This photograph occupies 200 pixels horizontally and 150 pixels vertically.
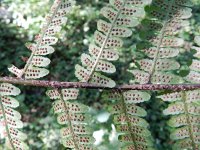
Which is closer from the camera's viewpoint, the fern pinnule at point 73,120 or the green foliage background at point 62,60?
the fern pinnule at point 73,120

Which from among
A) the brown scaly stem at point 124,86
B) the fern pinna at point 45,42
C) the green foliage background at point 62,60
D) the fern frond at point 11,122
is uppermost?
the fern pinna at point 45,42

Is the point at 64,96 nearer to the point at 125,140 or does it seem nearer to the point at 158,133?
the point at 125,140

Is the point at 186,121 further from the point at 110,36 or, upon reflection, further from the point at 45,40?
the point at 45,40

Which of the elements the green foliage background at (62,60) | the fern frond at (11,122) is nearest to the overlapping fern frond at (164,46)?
the fern frond at (11,122)

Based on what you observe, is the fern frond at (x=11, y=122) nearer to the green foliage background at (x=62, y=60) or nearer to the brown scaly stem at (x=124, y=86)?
the brown scaly stem at (x=124, y=86)

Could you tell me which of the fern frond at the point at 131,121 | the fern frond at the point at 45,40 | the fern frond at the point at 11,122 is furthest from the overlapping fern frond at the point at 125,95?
the fern frond at the point at 11,122

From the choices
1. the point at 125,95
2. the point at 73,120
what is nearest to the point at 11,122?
the point at 73,120

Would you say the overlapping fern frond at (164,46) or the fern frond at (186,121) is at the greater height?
the overlapping fern frond at (164,46)
